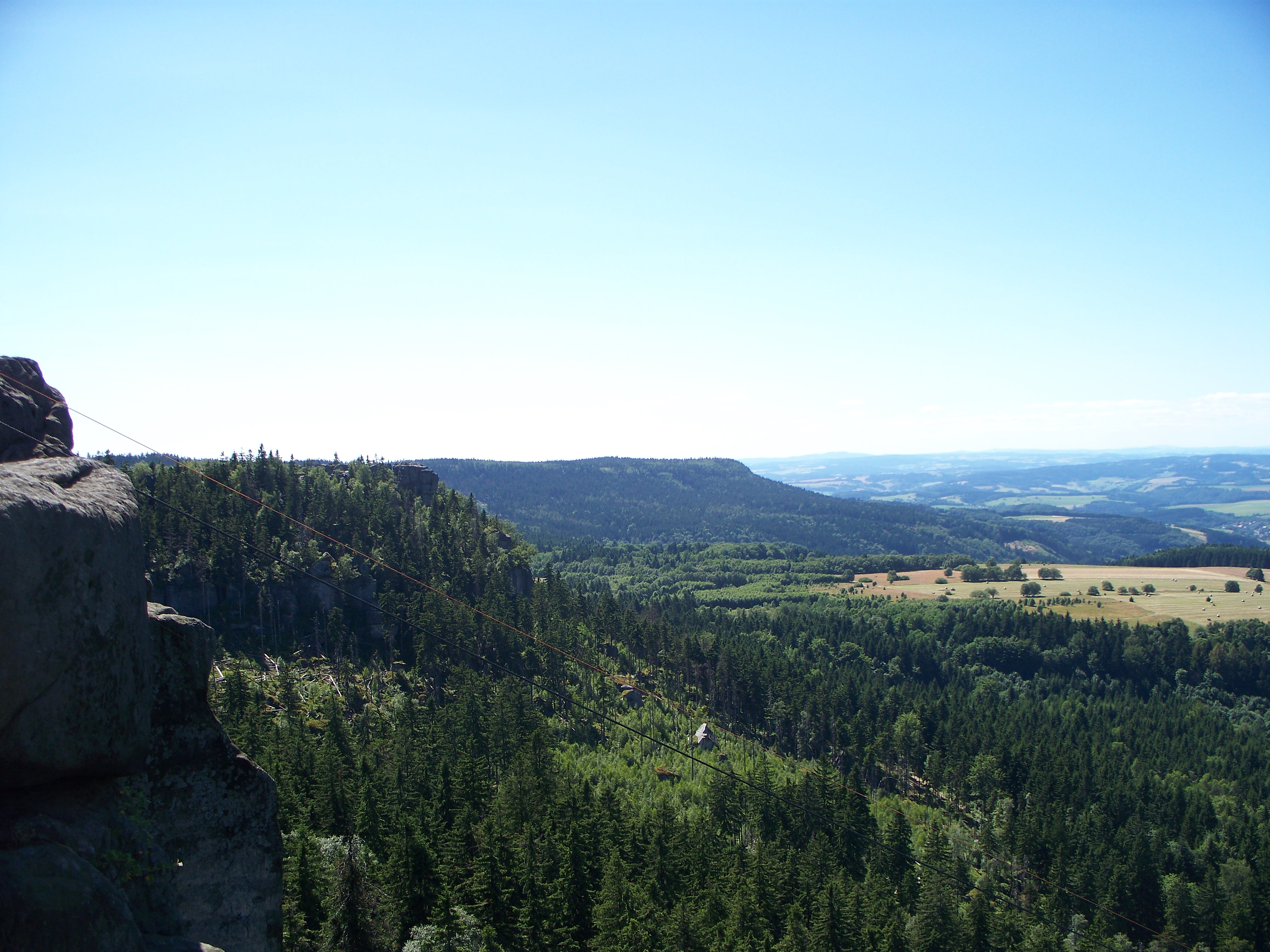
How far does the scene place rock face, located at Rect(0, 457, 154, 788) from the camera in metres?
11.2

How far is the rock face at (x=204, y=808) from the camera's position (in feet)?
48.2

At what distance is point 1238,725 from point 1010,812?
7323 cm

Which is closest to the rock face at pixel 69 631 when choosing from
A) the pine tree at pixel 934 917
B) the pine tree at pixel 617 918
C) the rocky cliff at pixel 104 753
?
the rocky cliff at pixel 104 753

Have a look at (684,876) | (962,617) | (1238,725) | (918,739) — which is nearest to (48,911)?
(684,876)

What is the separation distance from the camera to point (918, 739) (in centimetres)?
10469

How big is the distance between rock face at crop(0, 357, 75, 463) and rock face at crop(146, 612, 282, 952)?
4.25 metres

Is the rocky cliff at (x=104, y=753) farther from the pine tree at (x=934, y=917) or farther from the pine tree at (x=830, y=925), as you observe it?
the pine tree at (x=934, y=917)

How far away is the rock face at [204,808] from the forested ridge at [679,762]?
18.0 metres

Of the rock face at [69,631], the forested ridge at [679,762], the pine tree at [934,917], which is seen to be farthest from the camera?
the pine tree at [934,917]

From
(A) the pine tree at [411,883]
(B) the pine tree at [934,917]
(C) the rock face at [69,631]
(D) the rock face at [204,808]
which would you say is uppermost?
(C) the rock face at [69,631]

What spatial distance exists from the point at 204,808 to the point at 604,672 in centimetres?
6233

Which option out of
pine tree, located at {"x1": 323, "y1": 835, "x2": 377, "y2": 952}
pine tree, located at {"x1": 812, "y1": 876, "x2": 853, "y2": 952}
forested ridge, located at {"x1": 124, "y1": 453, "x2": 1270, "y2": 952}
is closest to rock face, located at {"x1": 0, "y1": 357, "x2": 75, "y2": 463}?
forested ridge, located at {"x1": 124, "y1": 453, "x2": 1270, "y2": 952}

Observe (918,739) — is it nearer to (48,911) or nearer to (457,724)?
(457,724)

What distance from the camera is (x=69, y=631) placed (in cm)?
1194
